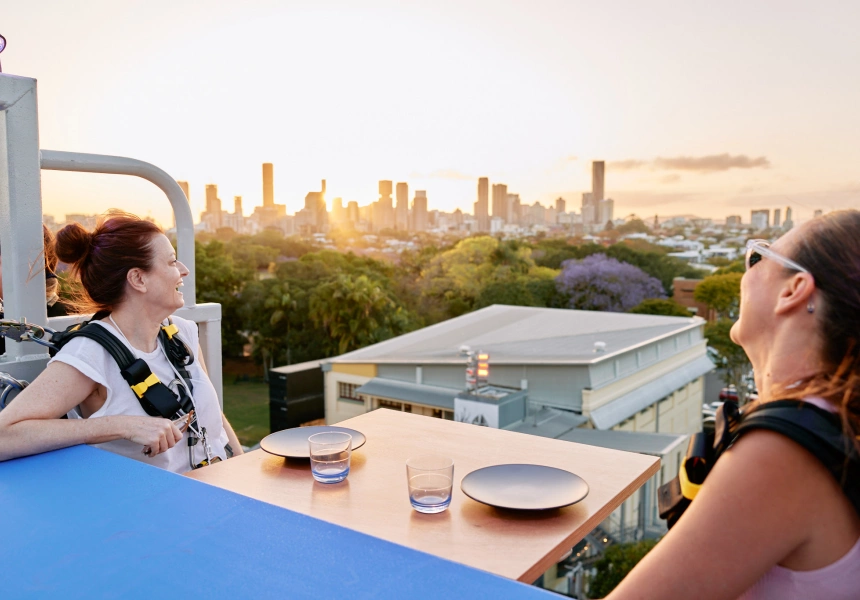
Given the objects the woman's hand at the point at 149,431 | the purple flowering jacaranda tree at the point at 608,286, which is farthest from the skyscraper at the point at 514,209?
the woman's hand at the point at 149,431

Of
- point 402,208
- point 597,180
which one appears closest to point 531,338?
point 597,180

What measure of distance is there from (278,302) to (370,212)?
20.5m

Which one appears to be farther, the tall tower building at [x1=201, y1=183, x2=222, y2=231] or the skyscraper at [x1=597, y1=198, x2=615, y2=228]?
the skyscraper at [x1=597, y1=198, x2=615, y2=228]

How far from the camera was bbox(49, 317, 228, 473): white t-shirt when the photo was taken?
188cm

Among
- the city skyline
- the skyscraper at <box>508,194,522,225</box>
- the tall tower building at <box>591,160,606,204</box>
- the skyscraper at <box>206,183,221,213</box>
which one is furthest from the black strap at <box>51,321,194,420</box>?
the tall tower building at <box>591,160,606,204</box>

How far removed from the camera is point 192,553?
100 centimetres

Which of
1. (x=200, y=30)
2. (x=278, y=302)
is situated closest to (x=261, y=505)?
(x=200, y=30)

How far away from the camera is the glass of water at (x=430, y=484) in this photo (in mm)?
1374

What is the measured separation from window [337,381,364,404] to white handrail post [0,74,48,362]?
18303 millimetres

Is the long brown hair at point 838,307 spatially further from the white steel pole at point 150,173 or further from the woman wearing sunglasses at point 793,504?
the white steel pole at point 150,173

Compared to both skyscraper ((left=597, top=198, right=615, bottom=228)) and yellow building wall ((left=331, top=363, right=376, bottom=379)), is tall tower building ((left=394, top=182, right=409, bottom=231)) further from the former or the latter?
yellow building wall ((left=331, top=363, right=376, bottom=379))

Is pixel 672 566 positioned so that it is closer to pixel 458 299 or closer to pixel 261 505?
pixel 261 505

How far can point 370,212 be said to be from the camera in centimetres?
5047

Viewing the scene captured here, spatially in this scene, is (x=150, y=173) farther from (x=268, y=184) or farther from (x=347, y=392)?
(x=268, y=184)
